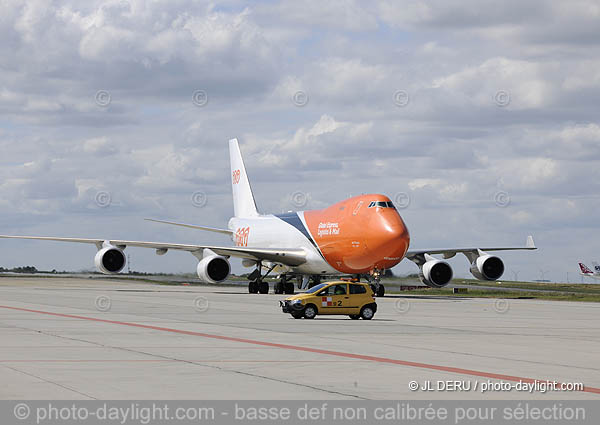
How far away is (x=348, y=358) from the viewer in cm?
1906

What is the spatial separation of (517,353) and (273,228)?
4506cm

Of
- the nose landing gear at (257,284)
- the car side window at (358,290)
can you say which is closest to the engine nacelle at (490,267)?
the nose landing gear at (257,284)

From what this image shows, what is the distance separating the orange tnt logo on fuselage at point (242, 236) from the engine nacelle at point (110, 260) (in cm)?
1384

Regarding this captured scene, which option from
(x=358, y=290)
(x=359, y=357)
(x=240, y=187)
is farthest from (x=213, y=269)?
(x=359, y=357)

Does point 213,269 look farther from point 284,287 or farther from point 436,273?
point 436,273

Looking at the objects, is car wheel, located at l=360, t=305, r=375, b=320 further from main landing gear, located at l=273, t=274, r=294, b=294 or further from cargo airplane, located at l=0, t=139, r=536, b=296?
main landing gear, located at l=273, t=274, r=294, b=294

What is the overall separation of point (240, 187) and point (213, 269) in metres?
22.0

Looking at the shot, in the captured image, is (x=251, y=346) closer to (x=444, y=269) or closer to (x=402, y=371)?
(x=402, y=371)

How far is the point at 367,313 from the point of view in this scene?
33.1 meters

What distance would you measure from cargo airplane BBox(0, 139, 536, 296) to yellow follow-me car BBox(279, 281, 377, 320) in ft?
59.9

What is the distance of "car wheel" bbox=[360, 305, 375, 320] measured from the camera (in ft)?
108

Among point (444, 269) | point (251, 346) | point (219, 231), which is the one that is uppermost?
point (219, 231)
